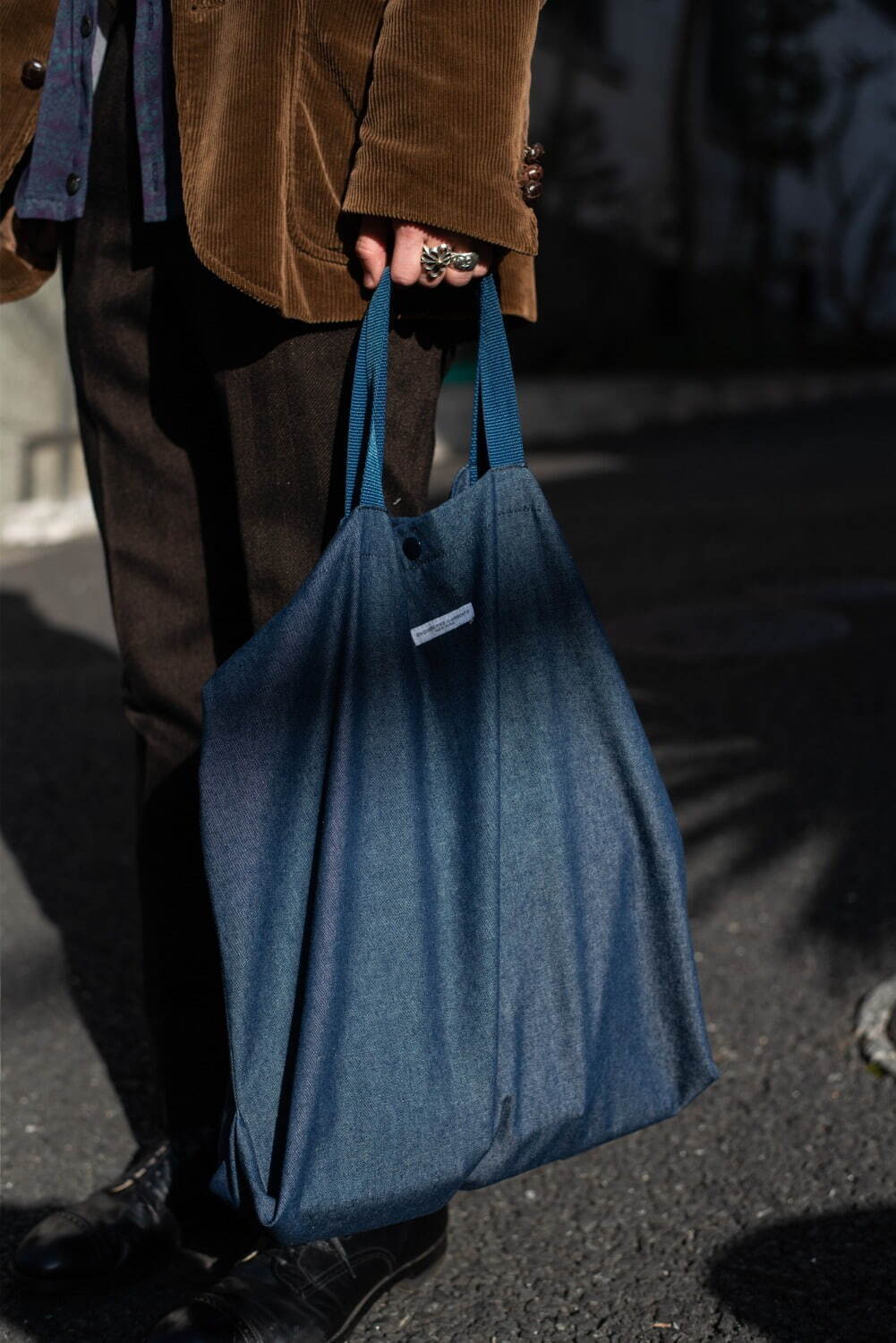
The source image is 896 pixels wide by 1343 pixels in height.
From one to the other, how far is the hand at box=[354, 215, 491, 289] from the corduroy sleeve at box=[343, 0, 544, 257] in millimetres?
28

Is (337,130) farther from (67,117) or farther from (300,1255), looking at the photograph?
(300,1255)

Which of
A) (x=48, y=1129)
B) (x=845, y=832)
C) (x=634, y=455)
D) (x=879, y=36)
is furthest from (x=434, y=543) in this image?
(x=879, y=36)

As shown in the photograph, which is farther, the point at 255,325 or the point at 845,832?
the point at 845,832

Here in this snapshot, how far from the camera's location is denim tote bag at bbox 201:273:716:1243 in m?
1.36

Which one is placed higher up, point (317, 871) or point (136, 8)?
point (136, 8)

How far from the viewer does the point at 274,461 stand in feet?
4.98

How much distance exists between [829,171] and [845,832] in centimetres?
1982

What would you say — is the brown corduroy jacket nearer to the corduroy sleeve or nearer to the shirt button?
the corduroy sleeve

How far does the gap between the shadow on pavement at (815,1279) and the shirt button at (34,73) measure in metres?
1.60

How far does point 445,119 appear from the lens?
55.4 inches

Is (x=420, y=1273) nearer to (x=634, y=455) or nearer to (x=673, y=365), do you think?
(x=634, y=455)

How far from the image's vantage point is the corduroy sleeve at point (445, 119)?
1.39 metres

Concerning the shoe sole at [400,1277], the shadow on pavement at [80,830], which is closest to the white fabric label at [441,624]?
the shoe sole at [400,1277]

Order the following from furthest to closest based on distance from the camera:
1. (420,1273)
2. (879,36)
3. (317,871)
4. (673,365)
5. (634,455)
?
(879,36) → (673,365) → (634,455) → (420,1273) → (317,871)
